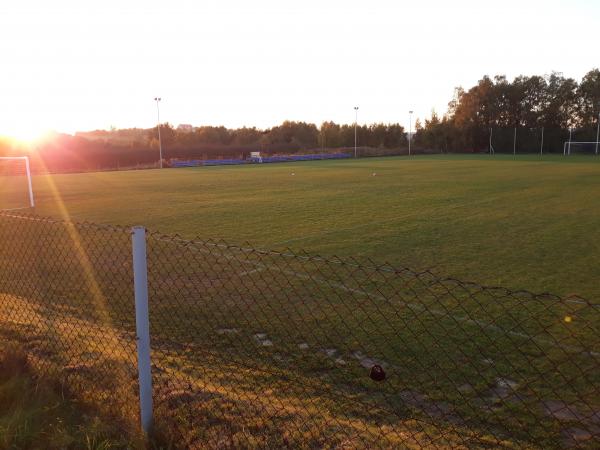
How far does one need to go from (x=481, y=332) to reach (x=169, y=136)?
86.9 meters

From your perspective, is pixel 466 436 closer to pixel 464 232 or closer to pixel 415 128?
pixel 464 232

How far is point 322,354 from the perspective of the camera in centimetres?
528

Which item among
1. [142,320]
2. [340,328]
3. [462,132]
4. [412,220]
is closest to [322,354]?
[340,328]

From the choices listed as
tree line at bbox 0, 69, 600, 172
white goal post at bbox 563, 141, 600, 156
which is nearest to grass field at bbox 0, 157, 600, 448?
tree line at bbox 0, 69, 600, 172

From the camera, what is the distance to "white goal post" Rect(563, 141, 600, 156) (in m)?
68.1

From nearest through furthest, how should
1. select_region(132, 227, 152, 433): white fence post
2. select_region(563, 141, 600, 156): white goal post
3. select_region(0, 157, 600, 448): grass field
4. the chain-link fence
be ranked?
select_region(132, 227, 152, 433): white fence post, the chain-link fence, select_region(0, 157, 600, 448): grass field, select_region(563, 141, 600, 156): white goal post

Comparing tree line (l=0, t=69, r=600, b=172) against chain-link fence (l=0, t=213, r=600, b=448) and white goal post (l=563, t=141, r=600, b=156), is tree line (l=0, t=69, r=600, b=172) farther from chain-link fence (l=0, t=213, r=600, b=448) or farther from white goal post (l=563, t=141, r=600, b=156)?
chain-link fence (l=0, t=213, r=600, b=448)

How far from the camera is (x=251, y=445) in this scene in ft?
10.8

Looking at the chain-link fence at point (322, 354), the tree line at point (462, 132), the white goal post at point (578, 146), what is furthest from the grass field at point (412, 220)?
the white goal post at point (578, 146)

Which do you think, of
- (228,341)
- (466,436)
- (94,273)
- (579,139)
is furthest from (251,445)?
(579,139)

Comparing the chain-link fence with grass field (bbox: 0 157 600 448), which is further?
grass field (bbox: 0 157 600 448)

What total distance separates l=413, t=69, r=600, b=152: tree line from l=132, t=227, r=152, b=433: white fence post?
81.4 m

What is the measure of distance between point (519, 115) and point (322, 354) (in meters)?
85.6

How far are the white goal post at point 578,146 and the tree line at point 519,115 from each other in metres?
3.10
